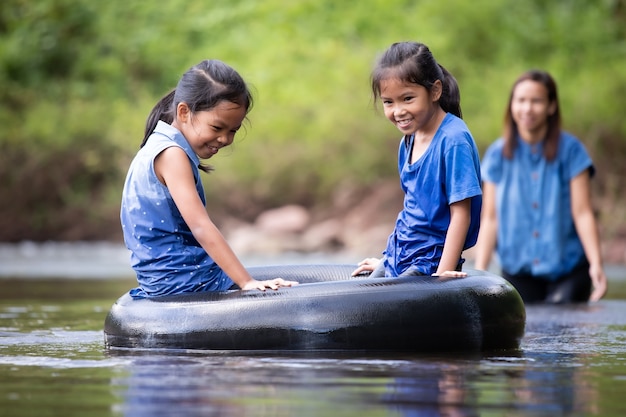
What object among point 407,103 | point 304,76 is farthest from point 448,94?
point 304,76

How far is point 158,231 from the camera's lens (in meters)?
5.91

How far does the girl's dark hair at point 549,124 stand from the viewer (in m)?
8.32

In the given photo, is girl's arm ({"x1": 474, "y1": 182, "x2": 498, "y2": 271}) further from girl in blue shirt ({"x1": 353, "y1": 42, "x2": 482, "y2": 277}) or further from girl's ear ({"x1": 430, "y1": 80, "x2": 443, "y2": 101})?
girl's ear ({"x1": 430, "y1": 80, "x2": 443, "y2": 101})

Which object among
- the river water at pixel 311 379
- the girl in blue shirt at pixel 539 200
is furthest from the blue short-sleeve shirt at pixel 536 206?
the river water at pixel 311 379

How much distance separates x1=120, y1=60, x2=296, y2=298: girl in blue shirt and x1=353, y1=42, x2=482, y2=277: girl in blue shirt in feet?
2.02

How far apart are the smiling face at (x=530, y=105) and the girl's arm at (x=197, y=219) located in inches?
123

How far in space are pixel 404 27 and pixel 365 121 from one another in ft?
19.6

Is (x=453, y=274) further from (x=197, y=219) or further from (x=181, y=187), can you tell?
(x=181, y=187)

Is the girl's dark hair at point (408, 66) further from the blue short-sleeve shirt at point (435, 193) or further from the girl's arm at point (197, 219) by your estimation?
the girl's arm at point (197, 219)

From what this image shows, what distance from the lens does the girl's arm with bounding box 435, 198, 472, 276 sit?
18.2 ft

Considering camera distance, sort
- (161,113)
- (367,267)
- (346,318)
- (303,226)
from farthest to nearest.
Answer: (303,226) → (367,267) → (161,113) → (346,318)

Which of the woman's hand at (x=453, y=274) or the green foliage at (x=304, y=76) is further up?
the green foliage at (x=304, y=76)

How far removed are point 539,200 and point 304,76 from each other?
17.6 m

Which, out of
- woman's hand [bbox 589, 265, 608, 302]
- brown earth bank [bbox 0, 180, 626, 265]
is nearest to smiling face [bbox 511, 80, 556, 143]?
woman's hand [bbox 589, 265, 608, 302]
